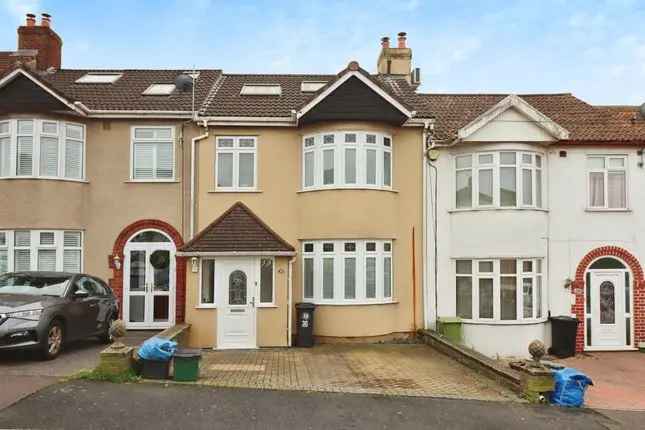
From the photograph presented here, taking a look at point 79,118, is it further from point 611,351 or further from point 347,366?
point 611,351

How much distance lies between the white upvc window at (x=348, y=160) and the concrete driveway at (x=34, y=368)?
6787mm

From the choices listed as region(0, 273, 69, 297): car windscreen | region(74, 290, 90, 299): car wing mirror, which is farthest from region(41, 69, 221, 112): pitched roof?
region(74, 290, 90, 299): car wing mirror

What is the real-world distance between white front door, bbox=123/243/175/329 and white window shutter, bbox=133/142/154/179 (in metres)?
2.00

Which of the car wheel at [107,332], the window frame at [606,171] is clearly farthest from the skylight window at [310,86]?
the car wheel at [107,332]

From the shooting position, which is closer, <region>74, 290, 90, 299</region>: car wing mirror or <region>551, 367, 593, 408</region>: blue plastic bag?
<region>551, 367, 593, 408</region>: blue plastic bag

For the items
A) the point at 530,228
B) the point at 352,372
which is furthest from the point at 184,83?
the point at 530,228

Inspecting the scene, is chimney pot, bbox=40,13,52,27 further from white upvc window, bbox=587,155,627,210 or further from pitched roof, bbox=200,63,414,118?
white upvc window, bbox=587,155,627,210

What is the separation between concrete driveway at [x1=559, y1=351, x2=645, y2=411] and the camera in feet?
32.9

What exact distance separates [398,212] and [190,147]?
5.96 meters

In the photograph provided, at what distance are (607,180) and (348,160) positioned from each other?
294 inches

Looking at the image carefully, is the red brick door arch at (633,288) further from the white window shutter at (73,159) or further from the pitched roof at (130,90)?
the white window shutter at (73,159)

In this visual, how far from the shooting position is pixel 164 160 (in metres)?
15.2

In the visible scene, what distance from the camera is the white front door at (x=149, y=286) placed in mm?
14977

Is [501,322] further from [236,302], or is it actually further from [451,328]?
[236,302]
